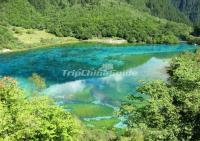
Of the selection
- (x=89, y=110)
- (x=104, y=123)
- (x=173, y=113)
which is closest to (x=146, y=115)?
(x=173, y=113)

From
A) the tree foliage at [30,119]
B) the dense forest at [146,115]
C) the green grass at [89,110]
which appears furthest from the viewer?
the green grass at [89,110]

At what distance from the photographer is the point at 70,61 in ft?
545

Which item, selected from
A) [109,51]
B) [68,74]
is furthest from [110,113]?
[109,51]

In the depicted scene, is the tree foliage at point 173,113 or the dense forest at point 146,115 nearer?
the dense forest at point 146,115

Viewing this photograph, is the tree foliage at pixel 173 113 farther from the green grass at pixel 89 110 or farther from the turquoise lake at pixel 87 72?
the green grass at pixel 89 110

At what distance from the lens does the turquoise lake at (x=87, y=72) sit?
109m

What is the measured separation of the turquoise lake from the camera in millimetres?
109000

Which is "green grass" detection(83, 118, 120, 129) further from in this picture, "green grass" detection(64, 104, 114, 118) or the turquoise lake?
"green grass" detection(64, 104, 114, 118)

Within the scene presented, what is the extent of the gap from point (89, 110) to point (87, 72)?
160 ft

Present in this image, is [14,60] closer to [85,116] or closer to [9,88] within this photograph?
[85,116]

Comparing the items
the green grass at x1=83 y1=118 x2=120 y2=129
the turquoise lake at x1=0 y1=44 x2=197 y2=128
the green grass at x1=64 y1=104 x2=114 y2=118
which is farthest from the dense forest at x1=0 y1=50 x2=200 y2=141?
the turquoise lake at x1=0 y1=44 x2=197 y2=128

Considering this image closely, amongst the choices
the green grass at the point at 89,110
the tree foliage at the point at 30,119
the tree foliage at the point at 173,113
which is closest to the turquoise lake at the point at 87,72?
the green grass at the point at 89,110

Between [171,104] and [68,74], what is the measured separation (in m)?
110

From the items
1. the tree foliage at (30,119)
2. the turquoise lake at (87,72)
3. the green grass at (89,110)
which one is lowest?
the turquoise lake at (87,72)
